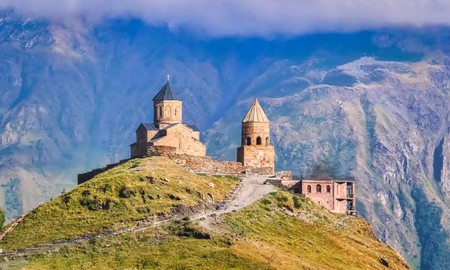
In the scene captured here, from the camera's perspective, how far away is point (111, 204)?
139 meters

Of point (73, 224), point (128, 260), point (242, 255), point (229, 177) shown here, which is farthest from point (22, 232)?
point (229, 177)

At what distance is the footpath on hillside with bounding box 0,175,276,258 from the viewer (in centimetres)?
12744

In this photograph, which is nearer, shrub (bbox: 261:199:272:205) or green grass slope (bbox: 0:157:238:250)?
green grass slope (bbox: 0:157:238:250)

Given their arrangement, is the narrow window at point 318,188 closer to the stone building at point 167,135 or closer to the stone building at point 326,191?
the stone building at point 326,191

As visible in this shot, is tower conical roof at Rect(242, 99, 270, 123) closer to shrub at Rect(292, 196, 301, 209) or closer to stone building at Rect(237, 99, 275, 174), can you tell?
stone building at Rect(237, 99, 275, 174)

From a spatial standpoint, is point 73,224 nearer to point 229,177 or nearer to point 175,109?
point 229,177

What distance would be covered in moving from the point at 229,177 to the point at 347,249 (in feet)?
94.8

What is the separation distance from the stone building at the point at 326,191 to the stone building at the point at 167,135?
16.9 m

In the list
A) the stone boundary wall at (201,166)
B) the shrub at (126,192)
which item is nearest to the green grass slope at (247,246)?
the shrub at (126,192)

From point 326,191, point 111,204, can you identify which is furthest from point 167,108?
point 111,204

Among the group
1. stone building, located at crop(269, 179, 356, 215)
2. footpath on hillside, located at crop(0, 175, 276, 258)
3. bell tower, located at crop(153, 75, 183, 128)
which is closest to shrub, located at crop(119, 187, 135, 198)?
footpath on hillside, located at crop(0, 175, 276, 258)

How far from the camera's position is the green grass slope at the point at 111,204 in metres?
132

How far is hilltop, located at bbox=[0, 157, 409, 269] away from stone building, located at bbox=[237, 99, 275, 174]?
18.0 meters

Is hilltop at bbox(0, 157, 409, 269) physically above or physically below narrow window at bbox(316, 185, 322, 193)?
below
